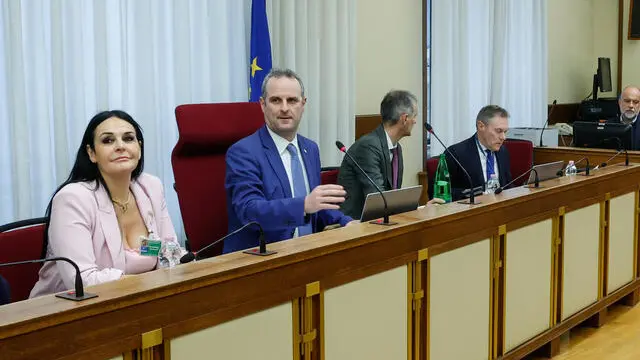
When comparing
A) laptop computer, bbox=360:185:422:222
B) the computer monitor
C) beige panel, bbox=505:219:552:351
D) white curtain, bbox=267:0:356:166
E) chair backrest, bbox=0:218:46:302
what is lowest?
beige panel, bbox=505:219:552:351

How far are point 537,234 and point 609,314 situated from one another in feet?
3.94

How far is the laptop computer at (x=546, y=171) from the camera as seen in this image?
12.1 feet

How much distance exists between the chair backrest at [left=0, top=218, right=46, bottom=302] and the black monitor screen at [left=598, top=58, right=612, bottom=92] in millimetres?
7000

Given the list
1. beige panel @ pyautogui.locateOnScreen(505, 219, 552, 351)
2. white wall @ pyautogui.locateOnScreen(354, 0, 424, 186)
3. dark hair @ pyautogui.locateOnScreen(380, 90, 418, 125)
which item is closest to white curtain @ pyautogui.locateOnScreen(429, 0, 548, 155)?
white wall @ pyautogui.locateOnScreen(354, 0, 424, 186)

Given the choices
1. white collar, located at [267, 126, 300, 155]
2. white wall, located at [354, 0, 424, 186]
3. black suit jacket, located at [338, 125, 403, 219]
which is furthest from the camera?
white wall, located at [354, 0, 424, 186]

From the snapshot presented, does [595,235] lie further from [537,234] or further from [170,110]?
[170,110]

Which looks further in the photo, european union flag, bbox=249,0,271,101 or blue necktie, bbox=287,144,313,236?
european union flag, bbox=249,0,271,101

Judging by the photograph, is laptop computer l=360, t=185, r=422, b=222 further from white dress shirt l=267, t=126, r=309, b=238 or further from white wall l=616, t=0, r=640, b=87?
white wall l=616, t=0, r=640, b=87

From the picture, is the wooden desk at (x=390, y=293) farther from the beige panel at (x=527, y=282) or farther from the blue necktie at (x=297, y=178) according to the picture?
the blue necktie at (x=297, y=178)

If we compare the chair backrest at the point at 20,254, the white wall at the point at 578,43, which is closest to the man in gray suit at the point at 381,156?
the chair backrest at the point at 20,254

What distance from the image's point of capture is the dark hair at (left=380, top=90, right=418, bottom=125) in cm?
379

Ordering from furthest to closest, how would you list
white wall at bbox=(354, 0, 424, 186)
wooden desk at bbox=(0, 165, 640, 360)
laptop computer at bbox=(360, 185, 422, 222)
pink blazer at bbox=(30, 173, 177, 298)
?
white wall at bbox=(354, 0, 424, 186)
laptop computer at bbox=(360, 185, 422, 222)
pink blazer at bbox=(30, 173, 177, 298)
wooden desk at bbox=(0, 165, 640, 360)

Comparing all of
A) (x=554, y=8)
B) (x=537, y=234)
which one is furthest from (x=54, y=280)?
(x=554, y=8)

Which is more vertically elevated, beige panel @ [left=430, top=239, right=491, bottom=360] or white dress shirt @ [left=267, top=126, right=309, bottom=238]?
white dress shirt @ [left=267, top=126, right=309, bottom=238]
